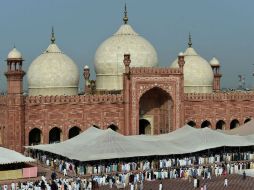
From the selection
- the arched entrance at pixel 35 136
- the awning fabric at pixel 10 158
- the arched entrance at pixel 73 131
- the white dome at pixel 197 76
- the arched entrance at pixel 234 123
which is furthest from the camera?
the white dome at pixel 197 76

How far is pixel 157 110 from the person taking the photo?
33.2 meters

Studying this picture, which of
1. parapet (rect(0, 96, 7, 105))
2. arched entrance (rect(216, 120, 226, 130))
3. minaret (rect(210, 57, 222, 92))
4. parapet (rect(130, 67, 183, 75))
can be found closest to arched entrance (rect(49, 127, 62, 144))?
parapet (rect(0, 96, 7, 105))

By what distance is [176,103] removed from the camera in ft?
104

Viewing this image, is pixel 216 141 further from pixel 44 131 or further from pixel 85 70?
pixel 85 70

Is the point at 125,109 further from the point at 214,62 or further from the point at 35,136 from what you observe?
the point at 214,62

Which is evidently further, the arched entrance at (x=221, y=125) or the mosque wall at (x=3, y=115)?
the arched entrance at (x=221, y=125)

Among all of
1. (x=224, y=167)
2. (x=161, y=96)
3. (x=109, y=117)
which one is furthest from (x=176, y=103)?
(x=224, y=167)

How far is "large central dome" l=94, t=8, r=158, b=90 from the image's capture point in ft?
112

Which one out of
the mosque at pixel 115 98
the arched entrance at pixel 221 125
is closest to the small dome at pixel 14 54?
the mosque at pixel 115 98

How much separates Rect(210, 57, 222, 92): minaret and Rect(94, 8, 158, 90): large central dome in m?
7.51

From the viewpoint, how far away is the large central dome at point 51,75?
31.6 m

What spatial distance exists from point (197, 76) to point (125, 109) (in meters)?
8.30

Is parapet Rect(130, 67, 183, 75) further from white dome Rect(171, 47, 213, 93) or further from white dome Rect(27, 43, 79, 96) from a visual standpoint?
white dome Rect(171, 47, 213, 93)

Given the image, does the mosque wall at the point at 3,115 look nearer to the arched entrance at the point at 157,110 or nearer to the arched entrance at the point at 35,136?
the arched entrance at the point at 35,136
